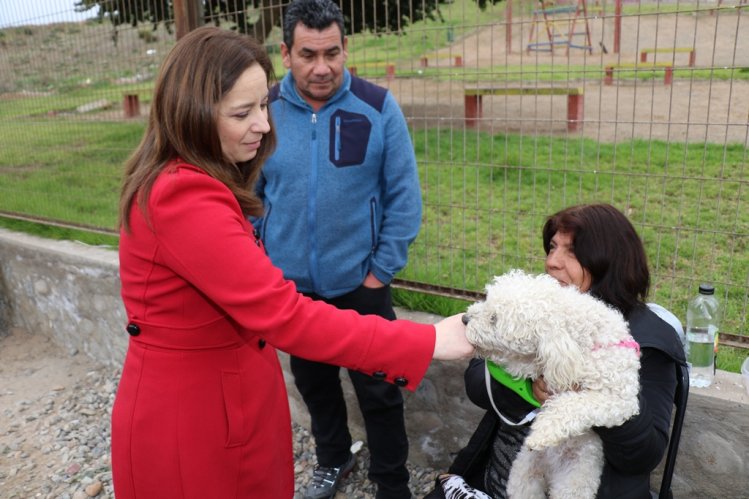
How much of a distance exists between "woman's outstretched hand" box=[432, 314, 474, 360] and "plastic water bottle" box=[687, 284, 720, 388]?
1.63 m

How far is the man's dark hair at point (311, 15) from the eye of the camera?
10.6 ft

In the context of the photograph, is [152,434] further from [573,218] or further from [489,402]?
[573,218]

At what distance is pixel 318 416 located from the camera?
152 inches

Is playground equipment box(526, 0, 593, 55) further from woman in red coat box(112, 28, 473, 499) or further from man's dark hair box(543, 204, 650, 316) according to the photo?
woman in red coat box(112, 28, 473, 499)

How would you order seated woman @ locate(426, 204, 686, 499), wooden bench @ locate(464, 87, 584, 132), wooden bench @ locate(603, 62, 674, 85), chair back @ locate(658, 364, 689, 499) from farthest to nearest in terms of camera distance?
wooden bench @ locate(464, 87, 584, 132) < wooden bench @ locate(603, 62, 674, 85) < chair back @ locate(658, 364, 689, 499) < seated woman @ locate(426, 204, 686, 499)

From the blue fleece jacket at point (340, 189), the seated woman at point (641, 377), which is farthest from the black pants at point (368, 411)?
the seated woman at point (641, 377)

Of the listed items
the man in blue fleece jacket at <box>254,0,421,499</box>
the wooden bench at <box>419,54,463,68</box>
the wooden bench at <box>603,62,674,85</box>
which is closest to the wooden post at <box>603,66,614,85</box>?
the wooden bench at <box>603,62,674,85</box>

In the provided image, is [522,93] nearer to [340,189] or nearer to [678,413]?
[340,189]

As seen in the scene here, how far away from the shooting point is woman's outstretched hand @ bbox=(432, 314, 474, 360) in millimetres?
2008

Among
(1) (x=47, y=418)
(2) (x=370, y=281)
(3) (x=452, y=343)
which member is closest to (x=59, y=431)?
(1) (x=47, y=418)

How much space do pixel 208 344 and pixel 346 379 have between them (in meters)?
2.37

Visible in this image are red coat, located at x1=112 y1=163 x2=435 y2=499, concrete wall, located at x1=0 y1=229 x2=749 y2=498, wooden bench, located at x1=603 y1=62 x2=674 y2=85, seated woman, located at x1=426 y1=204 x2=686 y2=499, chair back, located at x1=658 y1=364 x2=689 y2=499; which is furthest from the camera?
wooden bench, located at x1=603 y1=62 x2=674 y2=85

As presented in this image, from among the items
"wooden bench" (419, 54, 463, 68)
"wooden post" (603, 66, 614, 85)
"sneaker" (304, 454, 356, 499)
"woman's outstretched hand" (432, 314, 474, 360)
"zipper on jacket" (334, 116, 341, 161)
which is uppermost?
"wooden bench" (419, 54, 463, 68)

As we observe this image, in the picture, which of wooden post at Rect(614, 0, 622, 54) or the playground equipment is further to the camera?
the playground equipment
